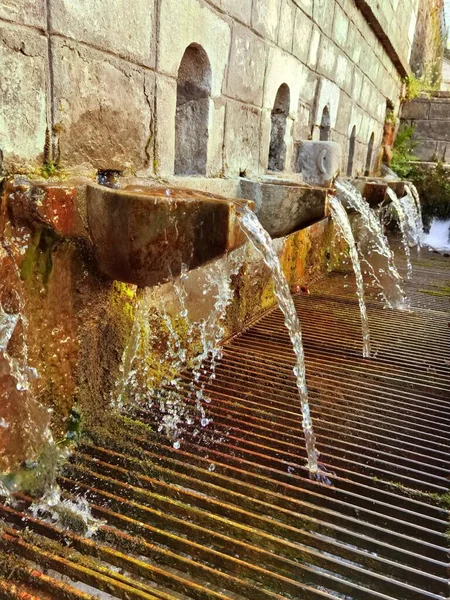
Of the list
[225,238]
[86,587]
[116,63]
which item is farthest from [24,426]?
[116,63]

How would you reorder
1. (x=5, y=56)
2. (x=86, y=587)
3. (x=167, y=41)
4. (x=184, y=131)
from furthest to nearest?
1. (x=184, y=131)
2. (x=167, y=41)
3. (x=5, y=56)
4. (x=86, y=587)

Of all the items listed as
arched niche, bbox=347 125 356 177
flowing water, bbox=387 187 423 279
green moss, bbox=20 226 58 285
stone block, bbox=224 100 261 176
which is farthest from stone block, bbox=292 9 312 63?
flowing water, bbox=387 187 423 279

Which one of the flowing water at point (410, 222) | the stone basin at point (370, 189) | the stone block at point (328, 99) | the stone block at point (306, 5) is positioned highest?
the stone block at point (306, 5)

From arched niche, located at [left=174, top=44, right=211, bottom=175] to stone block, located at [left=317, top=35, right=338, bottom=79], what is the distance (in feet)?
7.21

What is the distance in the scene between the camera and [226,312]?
3.71 meters

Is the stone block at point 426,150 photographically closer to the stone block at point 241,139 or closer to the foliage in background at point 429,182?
the foliage in background at point 429,182

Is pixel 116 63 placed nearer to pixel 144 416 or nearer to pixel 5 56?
pixel 5 56

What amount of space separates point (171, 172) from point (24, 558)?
191 cm

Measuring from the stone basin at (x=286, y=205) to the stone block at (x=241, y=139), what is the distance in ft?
0.61

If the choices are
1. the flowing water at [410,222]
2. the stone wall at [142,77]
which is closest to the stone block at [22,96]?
the stone wall at [142,77]

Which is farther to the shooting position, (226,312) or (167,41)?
(226,312)

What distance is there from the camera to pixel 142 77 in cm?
243

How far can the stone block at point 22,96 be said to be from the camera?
1.79 metres

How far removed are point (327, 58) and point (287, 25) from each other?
1236 mm
